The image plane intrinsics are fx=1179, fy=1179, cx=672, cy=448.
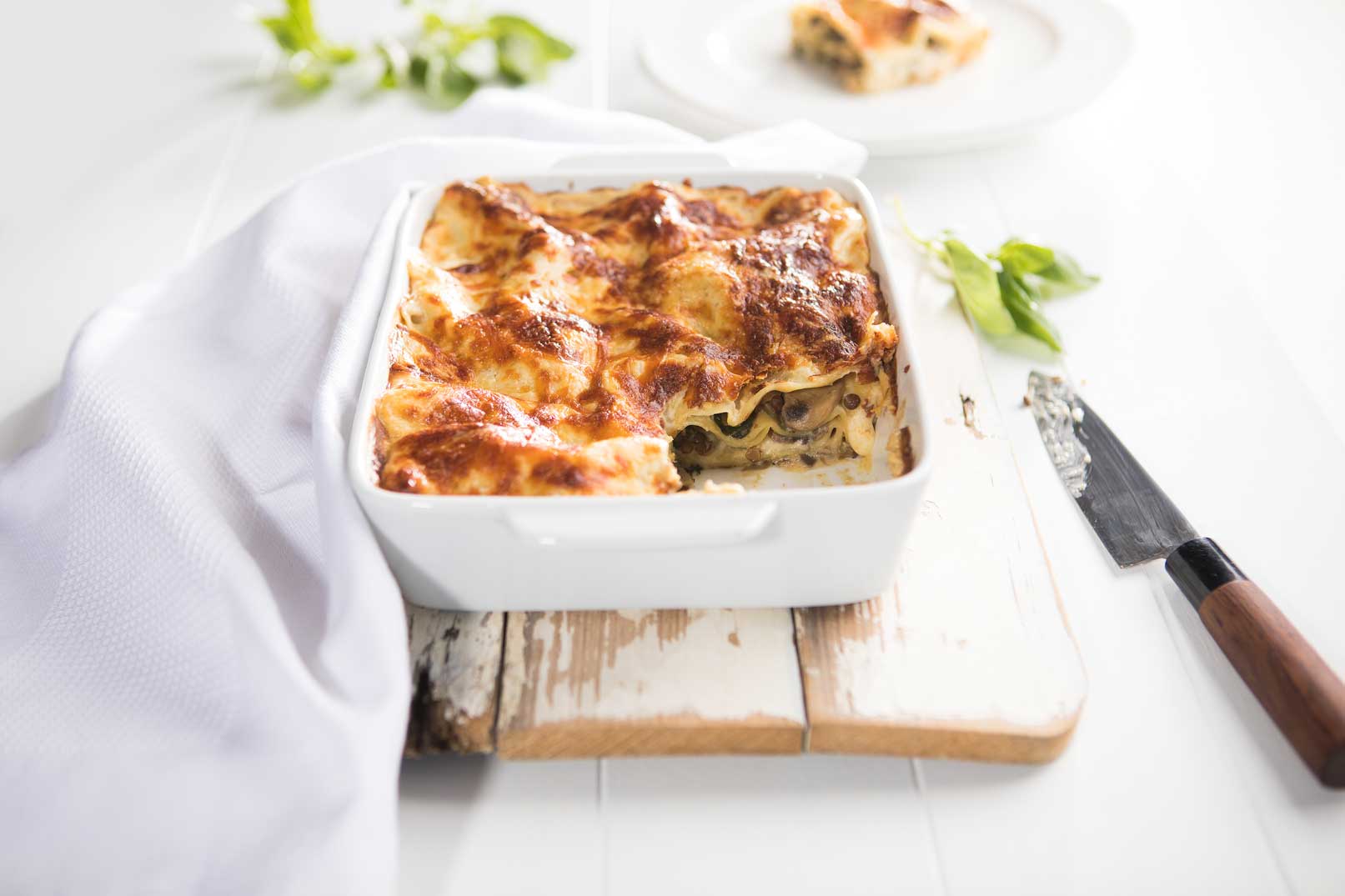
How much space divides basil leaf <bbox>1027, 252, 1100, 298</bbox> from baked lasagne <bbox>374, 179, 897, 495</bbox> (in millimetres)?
627

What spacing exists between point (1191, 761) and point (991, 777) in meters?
0.29

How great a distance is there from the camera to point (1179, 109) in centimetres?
346

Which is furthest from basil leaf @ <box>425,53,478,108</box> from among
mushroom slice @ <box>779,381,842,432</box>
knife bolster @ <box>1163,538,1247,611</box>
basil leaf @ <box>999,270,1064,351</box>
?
knife bolster @ <box>1163,538,1247,611</box>

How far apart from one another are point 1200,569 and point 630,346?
3.18ft

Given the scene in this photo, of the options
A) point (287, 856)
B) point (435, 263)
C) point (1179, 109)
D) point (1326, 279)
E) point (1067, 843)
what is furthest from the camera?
point (1179, 109)

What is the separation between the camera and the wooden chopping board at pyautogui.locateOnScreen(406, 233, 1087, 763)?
5.40 feet

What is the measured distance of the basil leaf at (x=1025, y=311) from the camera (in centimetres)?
242

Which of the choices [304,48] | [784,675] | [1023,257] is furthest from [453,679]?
[304,48]

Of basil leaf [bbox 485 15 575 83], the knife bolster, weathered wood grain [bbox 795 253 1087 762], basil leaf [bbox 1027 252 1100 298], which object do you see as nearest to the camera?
weathered wood grain [bbox 795 253 1087 762]

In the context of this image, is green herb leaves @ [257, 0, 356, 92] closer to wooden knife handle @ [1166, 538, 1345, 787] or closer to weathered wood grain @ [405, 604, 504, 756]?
weathered wood grain @ [405, 604, 504, 756]

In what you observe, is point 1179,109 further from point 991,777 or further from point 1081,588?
point 991,777

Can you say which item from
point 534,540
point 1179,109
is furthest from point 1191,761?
point 1179,109

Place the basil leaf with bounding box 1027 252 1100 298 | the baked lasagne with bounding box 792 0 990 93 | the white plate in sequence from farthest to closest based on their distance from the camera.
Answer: the baked lasagne with bounding box 792 0 990 93, the white plate, the basil leaf with bounding box 1027 252 1100 298

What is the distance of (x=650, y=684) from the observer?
66.6 inches
